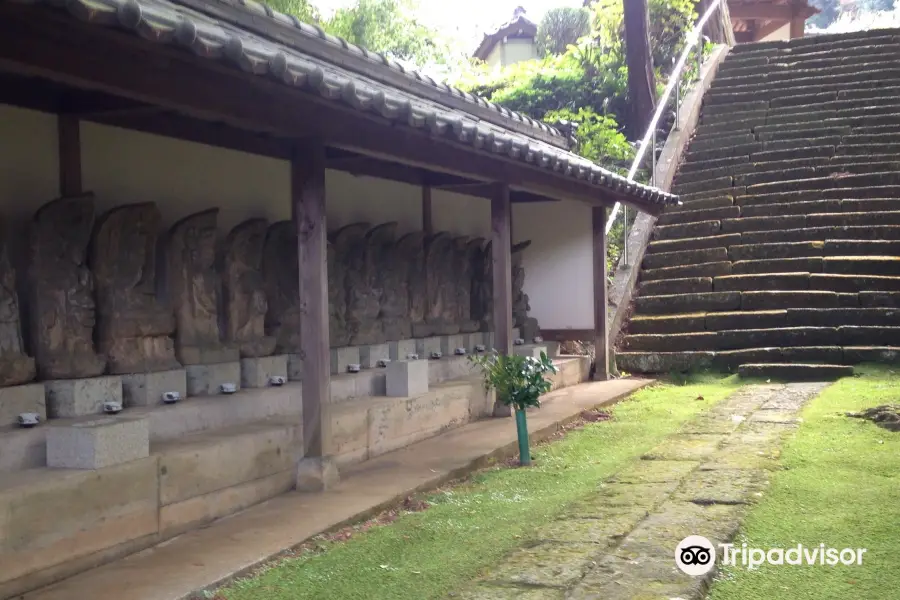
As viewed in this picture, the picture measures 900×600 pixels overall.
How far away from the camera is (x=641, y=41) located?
52.7 ft

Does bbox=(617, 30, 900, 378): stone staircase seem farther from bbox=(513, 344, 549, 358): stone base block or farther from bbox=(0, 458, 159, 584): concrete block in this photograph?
bbox=(0, 458, 159, 584): concrete block

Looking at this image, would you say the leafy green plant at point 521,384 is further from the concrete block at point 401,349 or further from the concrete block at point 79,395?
the concrete block at point 79,395

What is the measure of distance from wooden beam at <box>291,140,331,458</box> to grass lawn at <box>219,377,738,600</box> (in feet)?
2.73

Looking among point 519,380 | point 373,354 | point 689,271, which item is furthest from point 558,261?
point 519,380

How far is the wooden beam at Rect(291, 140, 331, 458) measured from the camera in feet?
18.0

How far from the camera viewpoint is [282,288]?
22.9 feet

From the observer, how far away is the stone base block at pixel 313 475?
18.1ft

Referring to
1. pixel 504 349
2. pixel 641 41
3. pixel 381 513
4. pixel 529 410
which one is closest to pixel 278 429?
pixel 381 513

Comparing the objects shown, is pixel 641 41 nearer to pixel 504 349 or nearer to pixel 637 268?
pixel 637 268

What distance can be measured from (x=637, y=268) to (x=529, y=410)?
4.52m

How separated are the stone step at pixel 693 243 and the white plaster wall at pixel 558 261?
2.12m

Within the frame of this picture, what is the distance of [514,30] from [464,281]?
24.7 m

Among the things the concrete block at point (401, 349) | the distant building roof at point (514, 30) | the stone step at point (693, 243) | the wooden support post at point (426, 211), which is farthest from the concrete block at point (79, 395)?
the distant building roof at point (514, 30)

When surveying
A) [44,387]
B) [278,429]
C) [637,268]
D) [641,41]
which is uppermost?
[641,41]
